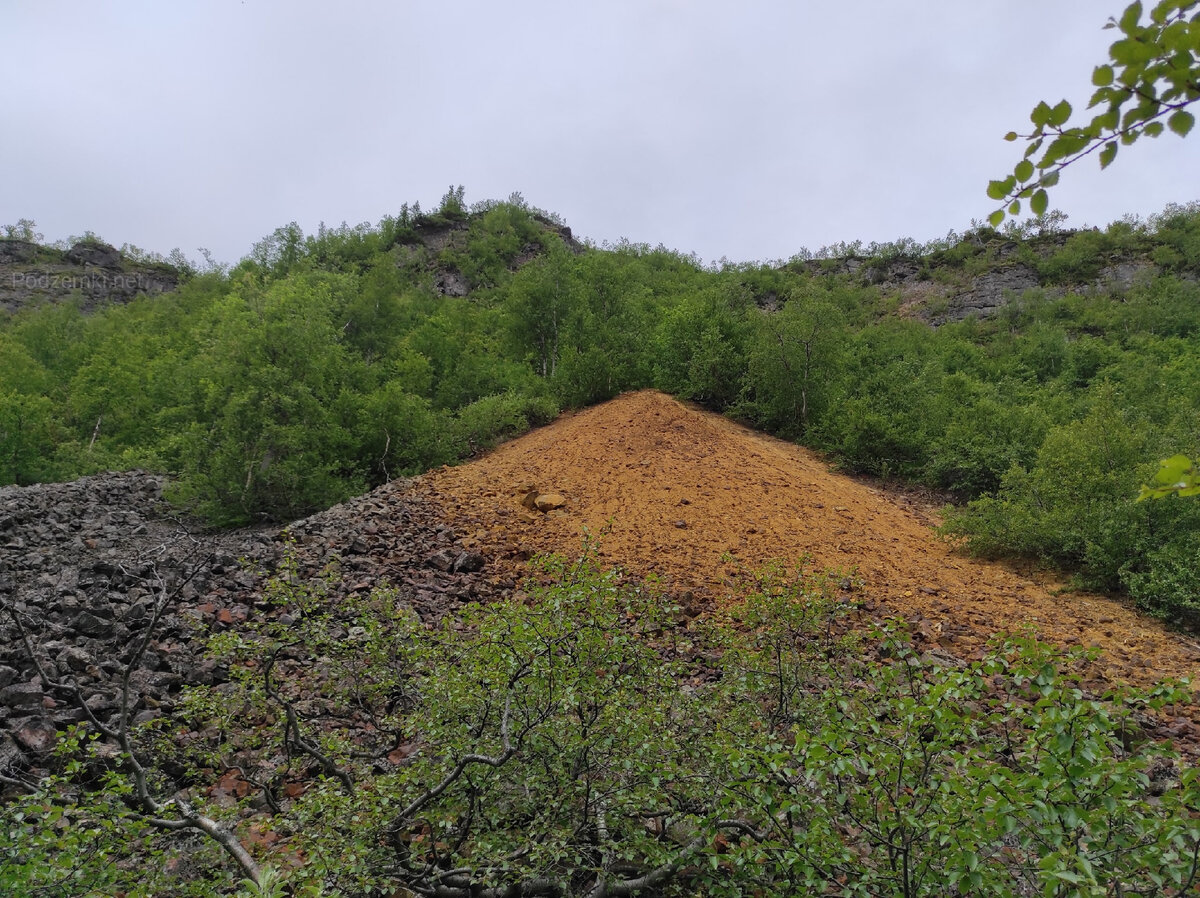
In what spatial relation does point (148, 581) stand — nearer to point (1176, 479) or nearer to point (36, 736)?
point (36, 736)

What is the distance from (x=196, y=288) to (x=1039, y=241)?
51713 millimetres

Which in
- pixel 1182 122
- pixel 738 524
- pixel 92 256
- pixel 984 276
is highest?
pixel 92 256

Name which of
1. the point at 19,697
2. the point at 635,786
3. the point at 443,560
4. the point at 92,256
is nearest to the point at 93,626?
the point at 19,697

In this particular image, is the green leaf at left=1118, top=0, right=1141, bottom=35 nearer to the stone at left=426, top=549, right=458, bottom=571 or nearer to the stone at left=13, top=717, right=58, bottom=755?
the stone at left=13, top=717, right=58, bottom=755

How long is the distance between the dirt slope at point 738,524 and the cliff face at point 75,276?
48.1 metres

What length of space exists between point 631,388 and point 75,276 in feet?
176

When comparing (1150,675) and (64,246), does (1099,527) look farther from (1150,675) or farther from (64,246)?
(64,246)

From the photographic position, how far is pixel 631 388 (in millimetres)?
14977

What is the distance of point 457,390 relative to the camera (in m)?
15.9

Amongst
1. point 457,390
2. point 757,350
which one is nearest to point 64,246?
point 457,390

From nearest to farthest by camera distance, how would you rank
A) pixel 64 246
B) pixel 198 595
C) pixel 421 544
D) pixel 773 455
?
pixel 198 595 < pixel 421 544 < pixel 773 455 < pixel 64 246

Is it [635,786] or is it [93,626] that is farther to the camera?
[93,626]

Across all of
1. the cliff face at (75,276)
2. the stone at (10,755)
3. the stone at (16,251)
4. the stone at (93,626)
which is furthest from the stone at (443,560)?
the stone at (16,251)

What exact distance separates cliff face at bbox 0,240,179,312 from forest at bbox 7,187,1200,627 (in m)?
21.6
